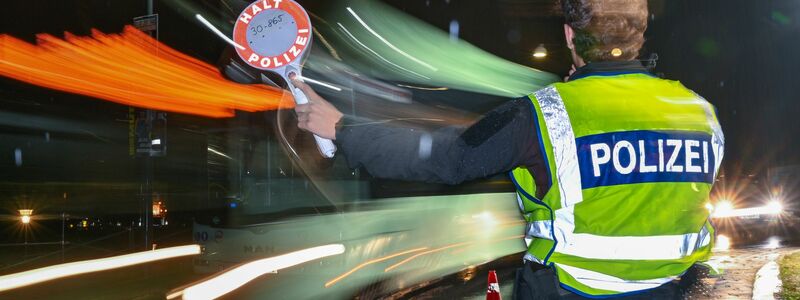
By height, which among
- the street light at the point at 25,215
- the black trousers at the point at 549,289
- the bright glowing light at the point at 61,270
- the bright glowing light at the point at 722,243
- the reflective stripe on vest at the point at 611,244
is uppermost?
the reflective stripe on vest at the point at 611,244

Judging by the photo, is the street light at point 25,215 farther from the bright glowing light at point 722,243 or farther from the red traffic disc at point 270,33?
the red traffic disc at point 270,33

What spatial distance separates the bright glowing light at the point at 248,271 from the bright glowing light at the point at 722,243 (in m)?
9.35

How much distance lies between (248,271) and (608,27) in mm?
6300

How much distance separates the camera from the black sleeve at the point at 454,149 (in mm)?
1624

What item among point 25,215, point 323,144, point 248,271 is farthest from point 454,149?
point 25,215

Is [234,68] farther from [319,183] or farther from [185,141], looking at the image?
[185,141]

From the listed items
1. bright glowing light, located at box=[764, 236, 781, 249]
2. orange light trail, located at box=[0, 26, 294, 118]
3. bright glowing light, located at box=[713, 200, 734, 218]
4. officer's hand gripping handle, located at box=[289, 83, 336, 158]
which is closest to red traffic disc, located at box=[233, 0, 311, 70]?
officer's hand gripping handle, located at box=[289, 83, 336, 158]

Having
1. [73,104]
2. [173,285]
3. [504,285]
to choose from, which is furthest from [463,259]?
[73,104]

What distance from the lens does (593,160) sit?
1646 mm

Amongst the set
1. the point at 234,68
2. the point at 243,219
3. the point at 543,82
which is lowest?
the point at 243,219

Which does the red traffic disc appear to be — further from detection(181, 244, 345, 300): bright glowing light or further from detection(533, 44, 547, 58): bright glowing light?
detection(533, 44, 547, 58): bright glowing light

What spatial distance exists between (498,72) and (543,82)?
0.87 meters

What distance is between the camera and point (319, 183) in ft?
24.5

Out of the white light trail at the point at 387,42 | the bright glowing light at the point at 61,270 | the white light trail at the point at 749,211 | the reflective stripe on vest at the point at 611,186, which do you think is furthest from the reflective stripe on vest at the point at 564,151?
the white light trail at the point at 749,211
